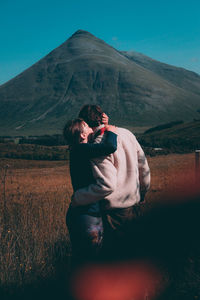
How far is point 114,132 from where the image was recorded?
10.6 feet

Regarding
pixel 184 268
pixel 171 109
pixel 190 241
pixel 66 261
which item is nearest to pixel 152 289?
pixel 184 268

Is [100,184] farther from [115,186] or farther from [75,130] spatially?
[75,130]

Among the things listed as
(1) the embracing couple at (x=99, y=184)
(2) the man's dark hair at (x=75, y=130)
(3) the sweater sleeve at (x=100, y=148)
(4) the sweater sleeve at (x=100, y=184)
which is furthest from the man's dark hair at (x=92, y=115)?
(4) the sweater sleeve at (x=100, y=184)

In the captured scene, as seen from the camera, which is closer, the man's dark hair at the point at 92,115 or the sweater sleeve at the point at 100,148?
the sweater sleeve at the point at 100,148

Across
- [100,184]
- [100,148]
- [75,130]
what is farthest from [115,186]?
[75,130]

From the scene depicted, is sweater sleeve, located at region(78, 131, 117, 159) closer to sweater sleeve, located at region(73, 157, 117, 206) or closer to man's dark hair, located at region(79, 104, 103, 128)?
sweater sleeve, located at region(73, 157, 117, 206)

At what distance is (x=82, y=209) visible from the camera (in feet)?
10.3

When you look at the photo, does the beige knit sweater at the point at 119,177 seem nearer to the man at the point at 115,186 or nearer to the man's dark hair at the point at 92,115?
the man at the point at 115,186

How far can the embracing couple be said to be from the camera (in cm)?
298

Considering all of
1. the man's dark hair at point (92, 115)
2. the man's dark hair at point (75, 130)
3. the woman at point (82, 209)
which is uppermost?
the man's dark hair at point (92, 115)

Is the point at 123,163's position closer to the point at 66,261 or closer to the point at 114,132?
the point at 114,132

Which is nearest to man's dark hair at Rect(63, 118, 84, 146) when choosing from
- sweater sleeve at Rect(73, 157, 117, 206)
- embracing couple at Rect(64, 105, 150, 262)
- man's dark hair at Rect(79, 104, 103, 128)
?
embracing couple at Rect(64, 105, 150, 262)

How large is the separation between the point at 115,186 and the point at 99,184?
163mm

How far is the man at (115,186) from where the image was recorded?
2.99 meters
